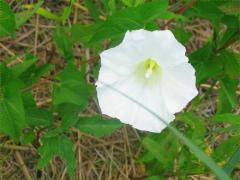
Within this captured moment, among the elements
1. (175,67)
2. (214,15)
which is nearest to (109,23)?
(175,67)

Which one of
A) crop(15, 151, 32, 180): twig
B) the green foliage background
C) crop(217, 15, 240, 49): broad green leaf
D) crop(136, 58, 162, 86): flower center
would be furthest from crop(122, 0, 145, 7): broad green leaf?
crop(15, 151, 32, 180): twig

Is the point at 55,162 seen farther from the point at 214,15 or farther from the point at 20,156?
the point at 214,15

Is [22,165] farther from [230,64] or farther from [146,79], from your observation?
[230,64]

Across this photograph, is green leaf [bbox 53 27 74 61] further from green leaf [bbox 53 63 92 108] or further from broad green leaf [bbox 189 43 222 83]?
broad green leaf [bbox 189 43 222 83]

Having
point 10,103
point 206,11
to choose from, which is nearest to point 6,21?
point 10,103

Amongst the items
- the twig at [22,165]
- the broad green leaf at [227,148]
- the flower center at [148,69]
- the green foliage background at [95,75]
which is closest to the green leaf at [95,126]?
the green foliage background at [95,75]

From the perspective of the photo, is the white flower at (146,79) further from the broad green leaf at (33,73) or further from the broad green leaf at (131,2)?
the broad green leaf at (33,73)
